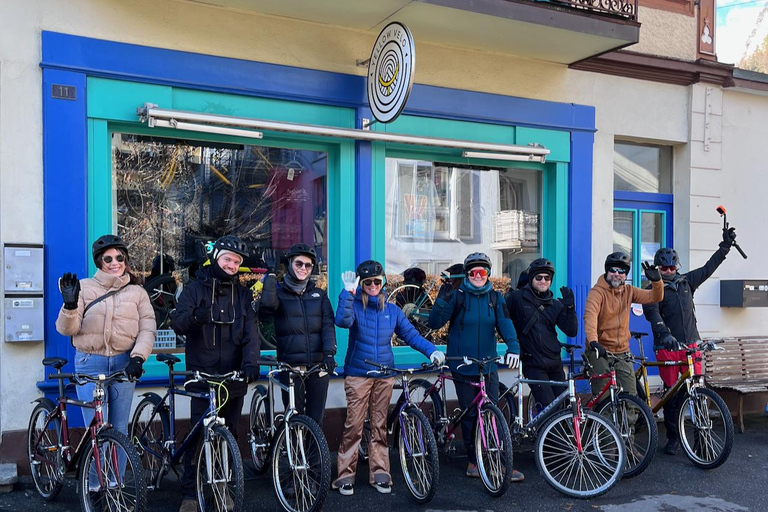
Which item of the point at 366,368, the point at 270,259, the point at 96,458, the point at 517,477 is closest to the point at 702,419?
the point at 517,477

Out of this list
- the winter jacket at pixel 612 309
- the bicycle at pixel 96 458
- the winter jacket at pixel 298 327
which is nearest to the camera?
the bicycle at pixel 96 458

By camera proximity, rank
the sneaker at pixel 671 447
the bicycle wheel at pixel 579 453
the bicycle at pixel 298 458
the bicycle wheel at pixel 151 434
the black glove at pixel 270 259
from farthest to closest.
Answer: the black glove at pixel 270 259, the sneaker at pixel 671 447, the bicycle wheel at pixel 579 453, the bicycle wheel at pixel 151 434, the bicycle at pixel 298 458

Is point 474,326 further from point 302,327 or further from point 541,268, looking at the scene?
point 302,327

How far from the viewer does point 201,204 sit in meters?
6.79

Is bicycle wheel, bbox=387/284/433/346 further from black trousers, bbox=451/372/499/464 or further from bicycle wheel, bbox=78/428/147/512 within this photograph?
bicycle wheel, bbox=78/428/147/512

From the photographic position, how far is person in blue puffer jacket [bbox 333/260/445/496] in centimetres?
551

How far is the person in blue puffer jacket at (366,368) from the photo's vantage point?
551 cm

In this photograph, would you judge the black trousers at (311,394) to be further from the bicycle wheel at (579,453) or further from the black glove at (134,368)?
the bicycle wheel at (579,453)

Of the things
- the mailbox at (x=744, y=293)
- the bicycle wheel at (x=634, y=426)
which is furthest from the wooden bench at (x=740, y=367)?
the bicycle wheel at (x=634, y=426)

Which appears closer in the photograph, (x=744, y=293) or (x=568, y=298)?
(x=568, y=298)

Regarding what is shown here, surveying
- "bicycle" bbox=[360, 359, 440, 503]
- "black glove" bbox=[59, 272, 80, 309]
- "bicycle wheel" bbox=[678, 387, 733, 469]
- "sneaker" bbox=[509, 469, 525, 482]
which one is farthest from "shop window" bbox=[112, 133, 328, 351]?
"bicycle wheel" bbox=[678, 387, 733, 469]

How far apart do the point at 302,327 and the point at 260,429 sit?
1.10 m

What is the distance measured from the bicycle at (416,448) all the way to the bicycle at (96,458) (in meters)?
1.78

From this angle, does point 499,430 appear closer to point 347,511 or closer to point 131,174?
point 347,511
